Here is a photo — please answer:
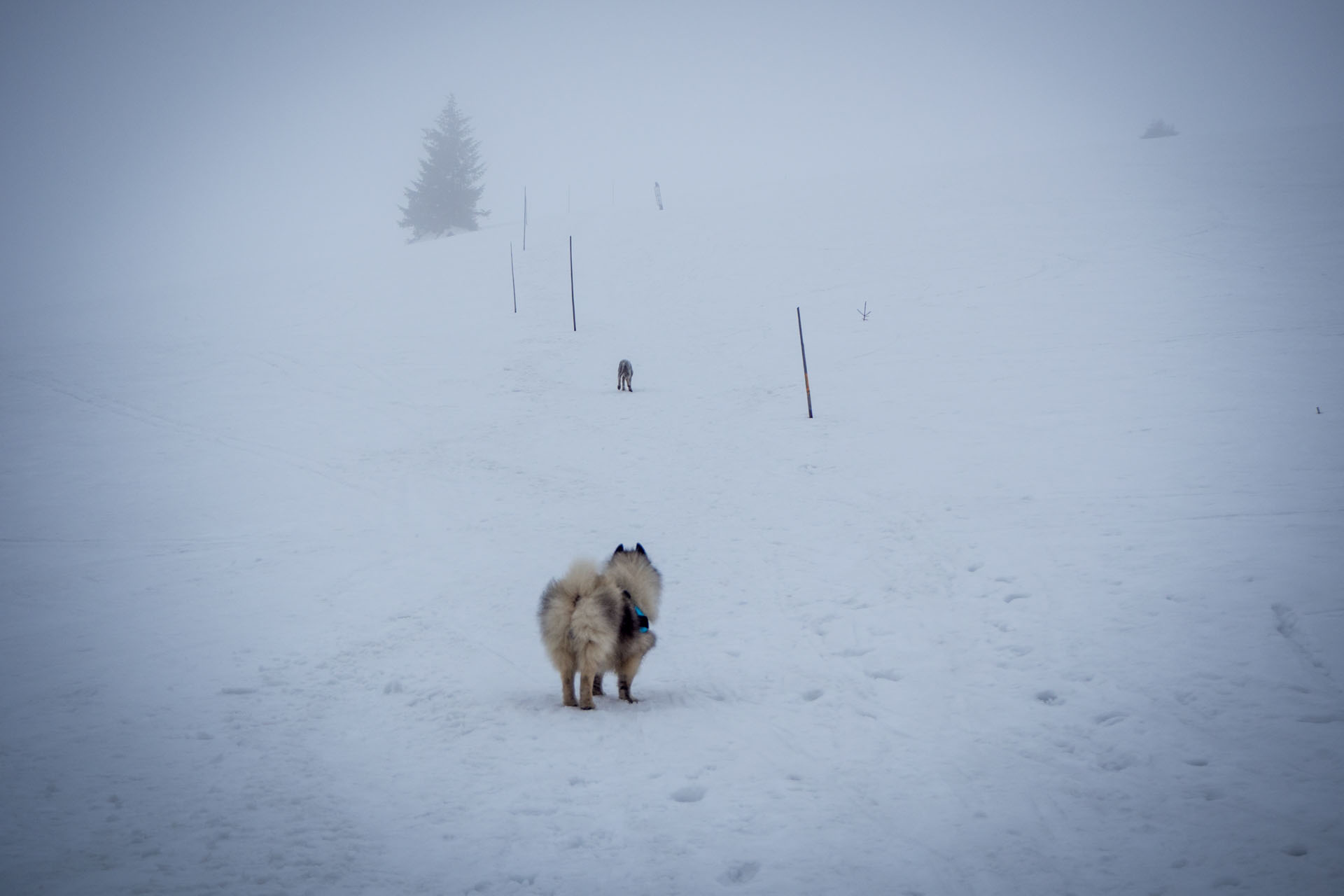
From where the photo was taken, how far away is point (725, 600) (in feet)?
32.2

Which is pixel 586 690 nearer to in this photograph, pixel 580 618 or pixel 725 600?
pixel 580 618

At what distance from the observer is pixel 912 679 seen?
7.00 meters

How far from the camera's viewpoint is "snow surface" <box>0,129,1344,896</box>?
4332 millimetres

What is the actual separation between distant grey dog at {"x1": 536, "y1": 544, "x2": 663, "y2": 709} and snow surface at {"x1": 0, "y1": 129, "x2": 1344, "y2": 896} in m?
0.47

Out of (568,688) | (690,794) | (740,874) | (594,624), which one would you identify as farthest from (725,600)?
(740,874)

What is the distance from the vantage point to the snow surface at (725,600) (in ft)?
14.2

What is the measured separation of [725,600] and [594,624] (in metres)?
4.01

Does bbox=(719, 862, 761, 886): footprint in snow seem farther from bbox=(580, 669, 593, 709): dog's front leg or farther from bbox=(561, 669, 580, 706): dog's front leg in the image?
bbox=(561, 669, 580, 706): dog's front leg

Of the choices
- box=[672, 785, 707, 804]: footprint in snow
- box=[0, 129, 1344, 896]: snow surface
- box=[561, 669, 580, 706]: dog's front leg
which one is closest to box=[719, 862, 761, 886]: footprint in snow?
box=[0, 129, 1344, 896]: snow surface

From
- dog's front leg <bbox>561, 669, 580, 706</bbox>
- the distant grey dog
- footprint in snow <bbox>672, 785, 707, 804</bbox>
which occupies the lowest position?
footprint in snow <bbox>672, 785, 707, 804</bbox>

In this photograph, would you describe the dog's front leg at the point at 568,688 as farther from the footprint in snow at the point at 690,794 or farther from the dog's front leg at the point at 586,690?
the footprint in snow at the point at 690,794

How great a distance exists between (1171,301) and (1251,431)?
1304 cm

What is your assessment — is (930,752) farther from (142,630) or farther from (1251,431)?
(1251,431)

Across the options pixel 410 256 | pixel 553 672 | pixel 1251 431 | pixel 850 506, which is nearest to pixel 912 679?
pixel 553 672
